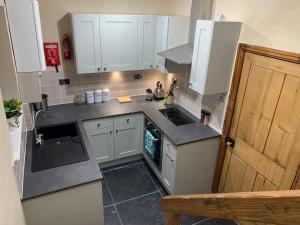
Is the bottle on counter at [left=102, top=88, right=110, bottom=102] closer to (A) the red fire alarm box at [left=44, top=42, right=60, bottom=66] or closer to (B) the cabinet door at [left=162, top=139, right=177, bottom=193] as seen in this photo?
(A) the red fire alarm box at [left=44, top=42, right=60, bottom=66]

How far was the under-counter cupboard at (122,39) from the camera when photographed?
9.79ft

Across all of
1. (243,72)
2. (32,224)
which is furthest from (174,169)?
(32,224)

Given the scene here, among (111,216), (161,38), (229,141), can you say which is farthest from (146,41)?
(111,216)

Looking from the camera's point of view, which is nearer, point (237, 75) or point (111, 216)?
point (237, 75)

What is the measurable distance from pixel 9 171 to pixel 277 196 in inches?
58.1

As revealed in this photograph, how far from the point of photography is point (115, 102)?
3.68 meters

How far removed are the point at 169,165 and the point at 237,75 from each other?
134cm

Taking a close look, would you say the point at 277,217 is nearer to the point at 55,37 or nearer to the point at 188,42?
the point at 188,42

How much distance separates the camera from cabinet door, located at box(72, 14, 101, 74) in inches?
115

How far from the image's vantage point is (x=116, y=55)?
3.24m

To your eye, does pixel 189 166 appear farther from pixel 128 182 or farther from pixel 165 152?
pixel 128 182

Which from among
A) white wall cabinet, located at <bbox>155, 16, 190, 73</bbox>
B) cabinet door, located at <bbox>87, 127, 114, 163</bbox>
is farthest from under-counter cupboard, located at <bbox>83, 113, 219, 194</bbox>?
white wall cabinet, located at <bbox>155, 16, 190, 73</bbox>

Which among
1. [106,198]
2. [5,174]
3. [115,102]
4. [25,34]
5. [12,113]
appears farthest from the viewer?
[115,102]

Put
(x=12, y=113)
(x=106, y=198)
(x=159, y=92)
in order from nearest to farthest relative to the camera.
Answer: (x=12, y=113), (x=106, y=198), (x=159, y=92)
